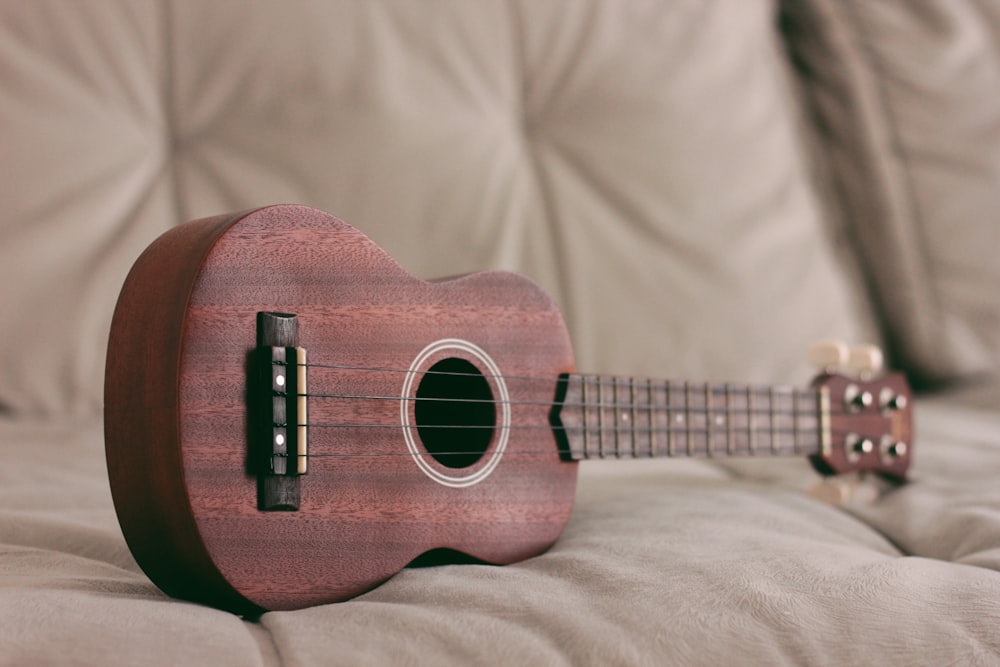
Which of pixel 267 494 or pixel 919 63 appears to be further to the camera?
pixel 919 63

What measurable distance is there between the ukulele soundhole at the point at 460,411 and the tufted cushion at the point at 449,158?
389 millimetres

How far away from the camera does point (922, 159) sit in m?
1.39

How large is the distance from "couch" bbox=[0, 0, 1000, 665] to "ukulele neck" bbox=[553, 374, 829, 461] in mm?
56

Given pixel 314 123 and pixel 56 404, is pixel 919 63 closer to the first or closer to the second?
pixel 314 123

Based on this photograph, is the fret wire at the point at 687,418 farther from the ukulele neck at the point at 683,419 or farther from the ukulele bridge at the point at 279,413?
the ukulele bridge at the point at 279,413

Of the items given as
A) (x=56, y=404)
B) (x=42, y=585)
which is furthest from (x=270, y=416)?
(x=56, y=404)

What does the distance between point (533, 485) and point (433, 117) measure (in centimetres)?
57

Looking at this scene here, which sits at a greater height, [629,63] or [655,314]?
[629,63]

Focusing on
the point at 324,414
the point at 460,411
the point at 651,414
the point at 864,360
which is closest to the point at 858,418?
the point at 864,360

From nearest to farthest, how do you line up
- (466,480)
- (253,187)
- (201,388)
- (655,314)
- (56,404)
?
1. (201,388)
2. (466,480)
3. (56,404)
4. (253,187)
5. (655,314)

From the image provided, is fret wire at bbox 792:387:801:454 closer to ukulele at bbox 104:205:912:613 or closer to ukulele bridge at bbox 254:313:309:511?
ukulele at bbox 104:205:912:613

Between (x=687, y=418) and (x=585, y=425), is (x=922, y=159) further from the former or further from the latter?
(x=585, y=425)

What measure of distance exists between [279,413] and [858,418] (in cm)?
75

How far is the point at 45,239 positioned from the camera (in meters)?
0.93
